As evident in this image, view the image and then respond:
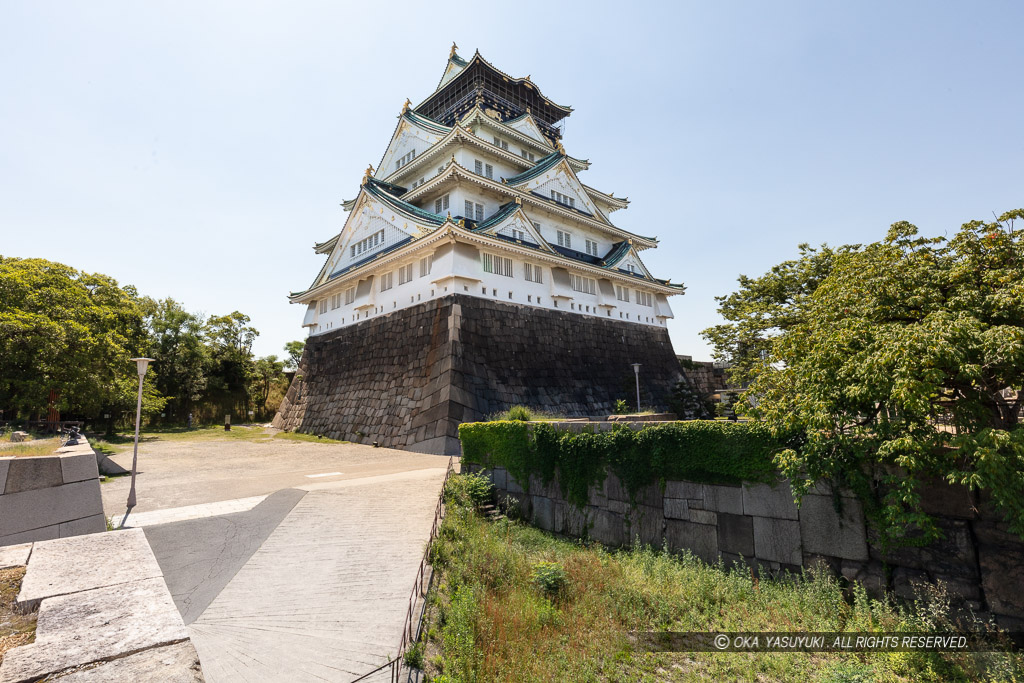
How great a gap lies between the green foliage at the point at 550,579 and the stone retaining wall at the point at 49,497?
6.67 m

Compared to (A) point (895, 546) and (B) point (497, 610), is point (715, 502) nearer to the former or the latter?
(A) point (895, 546)

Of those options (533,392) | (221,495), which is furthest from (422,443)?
(221,495)

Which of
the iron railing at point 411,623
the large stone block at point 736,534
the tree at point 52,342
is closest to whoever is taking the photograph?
the iron railing at point 411,623

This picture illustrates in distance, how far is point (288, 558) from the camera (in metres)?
7.30

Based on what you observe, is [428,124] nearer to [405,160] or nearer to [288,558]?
[405,160]

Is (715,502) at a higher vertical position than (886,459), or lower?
lower

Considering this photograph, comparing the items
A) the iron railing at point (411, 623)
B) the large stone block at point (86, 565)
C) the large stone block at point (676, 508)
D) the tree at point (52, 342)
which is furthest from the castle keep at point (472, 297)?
the large stone block at point (86, 565)

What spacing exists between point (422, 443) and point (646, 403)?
44.9ft

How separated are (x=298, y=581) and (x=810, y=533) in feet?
24.8

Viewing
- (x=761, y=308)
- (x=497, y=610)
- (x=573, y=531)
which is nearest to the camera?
(x=497, y=610)

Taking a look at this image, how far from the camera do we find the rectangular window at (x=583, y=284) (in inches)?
1049

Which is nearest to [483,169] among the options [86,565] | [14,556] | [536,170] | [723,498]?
[536,170]

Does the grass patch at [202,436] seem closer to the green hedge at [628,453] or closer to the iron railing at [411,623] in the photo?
the green hedge at [628,453]

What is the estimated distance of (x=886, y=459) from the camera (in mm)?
6480
